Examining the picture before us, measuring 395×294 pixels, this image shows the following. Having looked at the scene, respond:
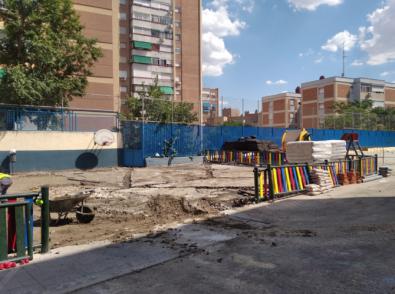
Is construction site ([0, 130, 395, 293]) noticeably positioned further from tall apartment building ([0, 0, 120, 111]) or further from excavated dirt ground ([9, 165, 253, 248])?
tall apartment building ([0, 0, 120, 111])

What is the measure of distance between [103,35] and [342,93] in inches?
2374

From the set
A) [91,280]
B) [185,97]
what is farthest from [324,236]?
[185,97]

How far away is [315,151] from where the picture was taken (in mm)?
13977

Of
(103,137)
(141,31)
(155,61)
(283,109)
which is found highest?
(141,31)

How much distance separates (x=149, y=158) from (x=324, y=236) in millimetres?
16191

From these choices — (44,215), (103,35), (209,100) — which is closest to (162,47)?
(103,35)

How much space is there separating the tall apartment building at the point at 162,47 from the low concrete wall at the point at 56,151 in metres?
42.4

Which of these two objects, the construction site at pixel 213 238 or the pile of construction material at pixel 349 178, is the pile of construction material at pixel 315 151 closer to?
the pile of construction material at pixel 349 178

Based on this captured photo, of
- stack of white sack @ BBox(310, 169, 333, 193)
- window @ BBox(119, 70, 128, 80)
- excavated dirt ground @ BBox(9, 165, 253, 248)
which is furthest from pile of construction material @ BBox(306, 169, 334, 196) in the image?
window @ BBox(119, 70, 128, 80)

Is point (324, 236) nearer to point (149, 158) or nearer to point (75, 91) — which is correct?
point (149, 158)

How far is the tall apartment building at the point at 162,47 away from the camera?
66.5 m

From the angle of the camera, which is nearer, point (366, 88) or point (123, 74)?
point (123, 74)

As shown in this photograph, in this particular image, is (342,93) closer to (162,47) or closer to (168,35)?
(168,35)

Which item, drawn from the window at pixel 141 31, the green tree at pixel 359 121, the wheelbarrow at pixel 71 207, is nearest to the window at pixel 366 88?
the green tree at pixel 359 121
